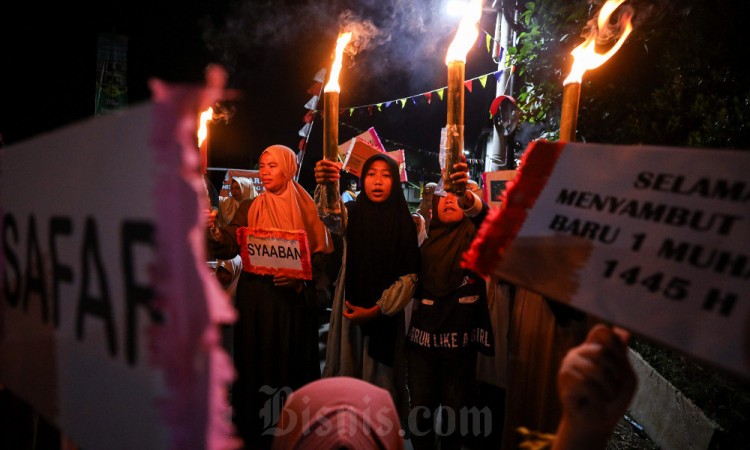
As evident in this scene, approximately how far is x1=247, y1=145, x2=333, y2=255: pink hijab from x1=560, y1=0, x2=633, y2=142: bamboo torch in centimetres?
221

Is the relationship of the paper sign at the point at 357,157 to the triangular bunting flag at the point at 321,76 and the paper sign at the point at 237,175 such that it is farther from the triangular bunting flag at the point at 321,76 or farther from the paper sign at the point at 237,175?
the paper sign at the point at 237,175

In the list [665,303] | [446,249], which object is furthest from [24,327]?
[446,249]

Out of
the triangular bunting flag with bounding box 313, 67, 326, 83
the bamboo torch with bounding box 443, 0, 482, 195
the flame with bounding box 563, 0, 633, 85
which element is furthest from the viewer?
the triangular bunting flag with bounding box 313, 67, 326, 83

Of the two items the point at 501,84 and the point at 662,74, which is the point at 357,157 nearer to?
the point at 662,74

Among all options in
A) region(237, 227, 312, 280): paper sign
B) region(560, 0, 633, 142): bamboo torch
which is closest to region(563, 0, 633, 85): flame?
region(560, 0, 633, 142): bamboo torch

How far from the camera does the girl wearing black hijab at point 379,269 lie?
3201 mm

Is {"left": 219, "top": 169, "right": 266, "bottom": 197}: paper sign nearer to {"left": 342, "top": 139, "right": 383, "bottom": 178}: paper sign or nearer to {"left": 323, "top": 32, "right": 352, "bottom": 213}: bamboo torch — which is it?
{"left": 342, "top": 139, "right": 383, "bottom": 178}: paper sign

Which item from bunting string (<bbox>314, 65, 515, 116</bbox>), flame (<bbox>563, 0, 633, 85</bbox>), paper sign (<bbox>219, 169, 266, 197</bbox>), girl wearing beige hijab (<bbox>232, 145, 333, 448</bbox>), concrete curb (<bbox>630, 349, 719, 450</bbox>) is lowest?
concrete curb (<bbox>630, 349, 719, 450</bbox>)

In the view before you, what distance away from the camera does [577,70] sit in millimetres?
1746

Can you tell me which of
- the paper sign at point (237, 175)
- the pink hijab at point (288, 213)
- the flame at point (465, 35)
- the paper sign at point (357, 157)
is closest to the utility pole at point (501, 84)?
the paper sign at point (357, 157)

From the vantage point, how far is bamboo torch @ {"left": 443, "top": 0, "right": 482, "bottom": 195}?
2.09 m

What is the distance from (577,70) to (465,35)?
0.69 meters

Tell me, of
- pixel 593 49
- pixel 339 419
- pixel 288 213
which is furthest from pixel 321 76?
pixel 339 419

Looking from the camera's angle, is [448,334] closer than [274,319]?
Yes
